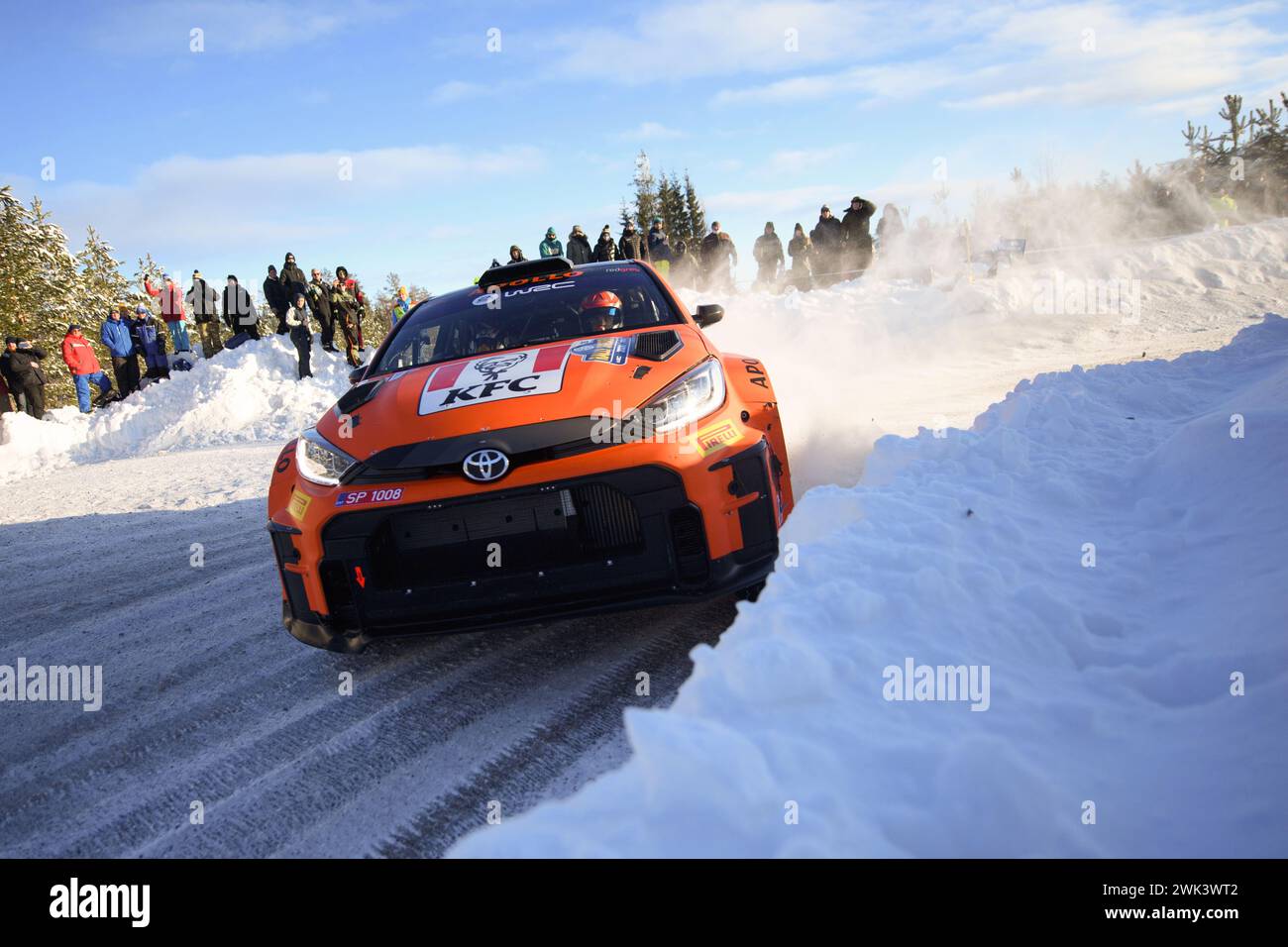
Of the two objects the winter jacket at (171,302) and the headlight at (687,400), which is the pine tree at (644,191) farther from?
the headlight at (687,400)

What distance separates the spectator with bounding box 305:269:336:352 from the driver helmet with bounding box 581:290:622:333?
13.7 meters

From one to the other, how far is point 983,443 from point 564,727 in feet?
9.16

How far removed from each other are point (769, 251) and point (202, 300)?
12.6 meters

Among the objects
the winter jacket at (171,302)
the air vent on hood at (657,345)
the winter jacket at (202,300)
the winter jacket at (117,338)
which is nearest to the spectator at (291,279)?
the winter jacket at (202,300)

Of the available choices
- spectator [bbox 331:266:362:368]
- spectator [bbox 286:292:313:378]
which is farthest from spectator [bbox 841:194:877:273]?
spectator [bbox 286:292:313:378]

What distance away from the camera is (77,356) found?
15.7m

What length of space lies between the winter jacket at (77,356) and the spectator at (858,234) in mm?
15107

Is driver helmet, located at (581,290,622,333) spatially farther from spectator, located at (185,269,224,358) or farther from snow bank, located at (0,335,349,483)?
spectator, located at (185,269,224,358)

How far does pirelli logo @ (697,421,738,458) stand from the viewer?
3113 millimetres

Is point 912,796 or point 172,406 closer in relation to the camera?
point 912,796

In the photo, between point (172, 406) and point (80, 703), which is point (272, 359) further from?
point (80, 703)

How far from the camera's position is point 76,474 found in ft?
37.6

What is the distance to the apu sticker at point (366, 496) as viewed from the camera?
304cm
